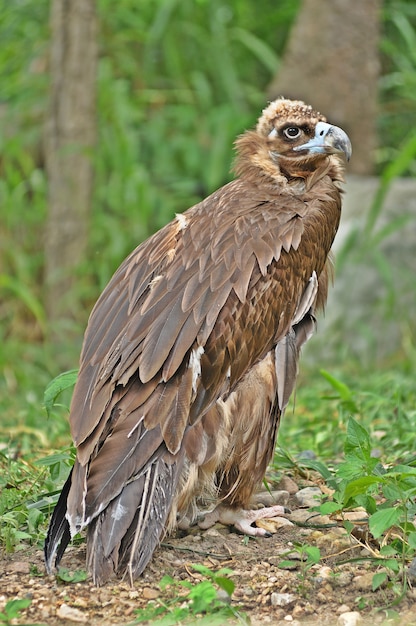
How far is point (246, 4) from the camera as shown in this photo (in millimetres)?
9250

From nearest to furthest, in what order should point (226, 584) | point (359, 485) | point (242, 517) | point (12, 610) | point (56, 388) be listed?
point (12, 610) < point (226, 584) < point (359, 485) < point (242, 517) < point (56, 388)

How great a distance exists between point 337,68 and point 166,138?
1.56 m

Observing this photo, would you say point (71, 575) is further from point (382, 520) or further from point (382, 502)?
point (382, 502)

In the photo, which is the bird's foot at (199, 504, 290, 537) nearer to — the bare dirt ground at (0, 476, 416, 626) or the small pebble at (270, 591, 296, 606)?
the bare dirt ground at (0, 476, 416, 626)

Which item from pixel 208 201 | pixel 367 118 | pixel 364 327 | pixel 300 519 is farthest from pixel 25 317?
pixel 300 519

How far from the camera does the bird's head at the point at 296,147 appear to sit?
4406 mm

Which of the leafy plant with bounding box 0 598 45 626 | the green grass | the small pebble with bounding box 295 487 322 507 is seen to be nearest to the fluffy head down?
the small pebble with bounding box 295 487 322 507

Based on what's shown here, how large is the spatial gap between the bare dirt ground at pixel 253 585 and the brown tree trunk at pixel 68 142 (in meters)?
4.23

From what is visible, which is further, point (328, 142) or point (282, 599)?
point (328, 142)

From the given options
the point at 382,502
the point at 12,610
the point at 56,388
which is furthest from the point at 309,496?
the point at 12,610

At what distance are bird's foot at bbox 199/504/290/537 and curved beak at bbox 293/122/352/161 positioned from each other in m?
1.50

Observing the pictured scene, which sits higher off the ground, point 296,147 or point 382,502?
point 296,147

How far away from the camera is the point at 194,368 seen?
3.64m

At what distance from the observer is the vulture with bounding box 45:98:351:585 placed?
11.2ft
